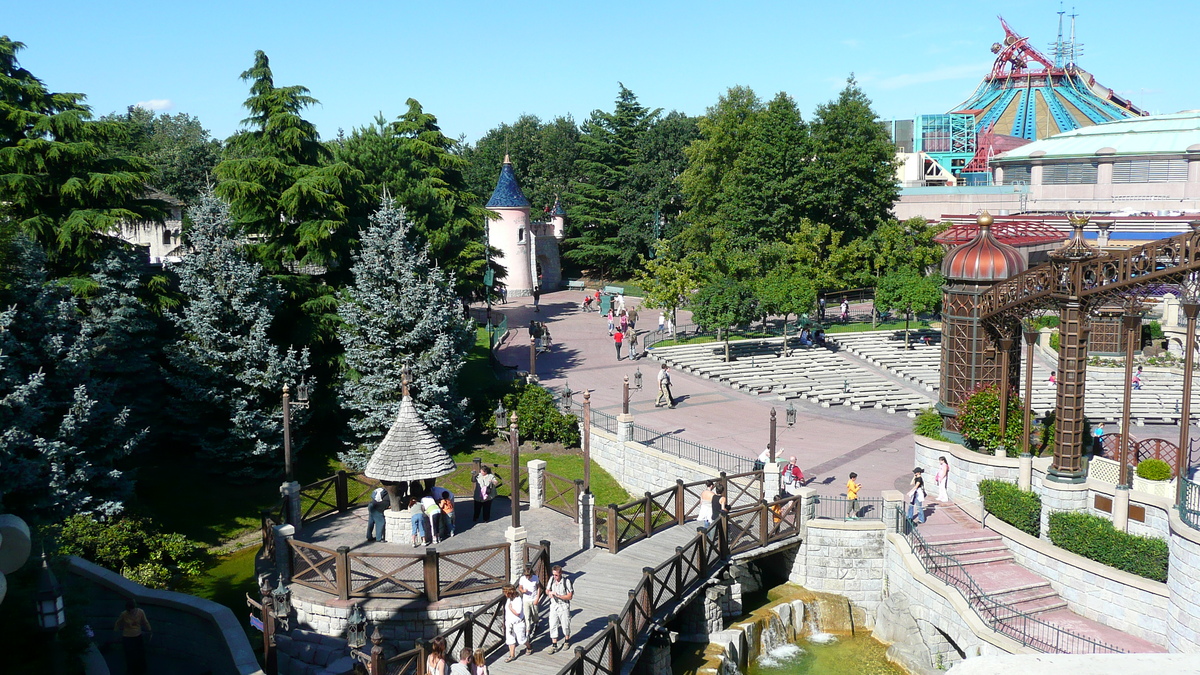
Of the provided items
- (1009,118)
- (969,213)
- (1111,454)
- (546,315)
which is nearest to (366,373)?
(1111,454)

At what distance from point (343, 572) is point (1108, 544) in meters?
15.0

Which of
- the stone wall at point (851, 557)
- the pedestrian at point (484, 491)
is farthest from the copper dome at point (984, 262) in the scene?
the pedestrian at point (484, 491)

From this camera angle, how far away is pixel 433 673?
1305 centimetres

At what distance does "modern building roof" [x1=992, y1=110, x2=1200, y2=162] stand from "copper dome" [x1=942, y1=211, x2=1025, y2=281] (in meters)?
36.4

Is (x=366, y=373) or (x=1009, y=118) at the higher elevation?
(x=1009, y=118)

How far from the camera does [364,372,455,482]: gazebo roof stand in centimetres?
1939

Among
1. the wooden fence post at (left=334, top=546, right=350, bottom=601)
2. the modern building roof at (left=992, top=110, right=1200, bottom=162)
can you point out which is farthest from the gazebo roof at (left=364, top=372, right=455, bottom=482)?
the modern building roof at (left=992, top=110, right=1200, bottom=162)

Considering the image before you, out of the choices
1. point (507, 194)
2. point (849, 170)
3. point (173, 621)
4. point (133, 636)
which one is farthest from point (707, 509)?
point (507, 194)

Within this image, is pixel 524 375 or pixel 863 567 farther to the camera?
pixel 524 375

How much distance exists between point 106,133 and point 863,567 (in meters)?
22.2

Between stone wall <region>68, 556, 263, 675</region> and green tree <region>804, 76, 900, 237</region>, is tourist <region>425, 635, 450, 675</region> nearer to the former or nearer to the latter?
stone wall <region>68, 556, 263, 675</region>

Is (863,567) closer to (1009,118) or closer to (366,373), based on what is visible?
(366,373)

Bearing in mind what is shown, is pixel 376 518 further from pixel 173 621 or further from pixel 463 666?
pixel 463 666

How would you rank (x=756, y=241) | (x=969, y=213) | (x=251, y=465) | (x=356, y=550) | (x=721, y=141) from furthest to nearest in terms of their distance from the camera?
(x=969, y=213) < (x=721, y=141) < (x=756, y=241) < (x=251, y=465) < (x=356, y=550)
